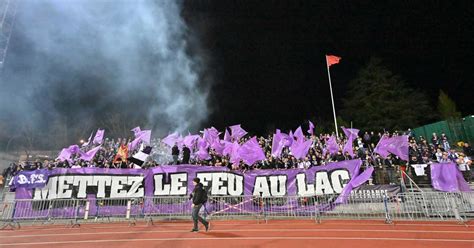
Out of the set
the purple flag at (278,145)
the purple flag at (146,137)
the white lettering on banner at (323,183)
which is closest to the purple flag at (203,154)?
the purple flag at (146,137)

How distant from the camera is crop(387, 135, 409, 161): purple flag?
16.9m

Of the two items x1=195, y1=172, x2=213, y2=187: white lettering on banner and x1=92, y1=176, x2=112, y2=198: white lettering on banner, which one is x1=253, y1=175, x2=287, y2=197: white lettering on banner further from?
x1=92, y1=176, x2=112, y2=198: white lettering on banner

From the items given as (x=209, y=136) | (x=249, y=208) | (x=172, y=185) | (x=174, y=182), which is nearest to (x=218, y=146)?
(x=209, y=136)

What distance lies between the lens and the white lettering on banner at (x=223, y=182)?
16.0m

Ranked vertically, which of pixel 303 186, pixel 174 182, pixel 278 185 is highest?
pixel 174 182

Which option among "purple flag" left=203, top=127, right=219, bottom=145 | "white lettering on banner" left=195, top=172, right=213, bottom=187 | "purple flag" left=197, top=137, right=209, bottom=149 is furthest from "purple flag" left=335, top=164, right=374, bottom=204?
"purple flag" left=197, top=137, right=209, bottom=149

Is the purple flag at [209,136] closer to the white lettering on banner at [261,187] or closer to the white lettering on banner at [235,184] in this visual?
the white lettering on banner at [235,184]

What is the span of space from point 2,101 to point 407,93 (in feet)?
177

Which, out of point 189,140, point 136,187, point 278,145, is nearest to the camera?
point 136,187

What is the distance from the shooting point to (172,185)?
15945 millimetres

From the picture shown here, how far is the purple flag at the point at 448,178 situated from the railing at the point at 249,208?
135cm

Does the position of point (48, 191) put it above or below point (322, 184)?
above

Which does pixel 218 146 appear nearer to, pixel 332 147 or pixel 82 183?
pixel 332 147

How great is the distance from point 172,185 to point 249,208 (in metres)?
4.11
